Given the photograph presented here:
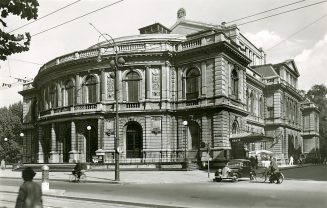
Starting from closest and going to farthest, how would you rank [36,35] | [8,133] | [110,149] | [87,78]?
[36,35] < [110,149] < [87,78] < [8,133]

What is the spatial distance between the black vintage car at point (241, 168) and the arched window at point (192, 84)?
41.8 feet

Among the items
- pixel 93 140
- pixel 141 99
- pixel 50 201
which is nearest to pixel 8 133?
pixel 93 140

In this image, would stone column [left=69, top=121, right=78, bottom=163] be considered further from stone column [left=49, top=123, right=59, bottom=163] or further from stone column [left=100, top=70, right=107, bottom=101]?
stone column [left=100, top=70, right=107, bottom=101]

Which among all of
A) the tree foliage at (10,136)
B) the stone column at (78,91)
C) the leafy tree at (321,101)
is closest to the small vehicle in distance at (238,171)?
the stone column at (78,91)

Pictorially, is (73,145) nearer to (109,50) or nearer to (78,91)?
(78,91)

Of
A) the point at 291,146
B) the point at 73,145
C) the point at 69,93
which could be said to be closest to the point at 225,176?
the point at 73,145

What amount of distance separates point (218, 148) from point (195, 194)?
1927 cm

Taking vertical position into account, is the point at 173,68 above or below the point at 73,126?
above

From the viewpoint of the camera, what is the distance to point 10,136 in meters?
67.8

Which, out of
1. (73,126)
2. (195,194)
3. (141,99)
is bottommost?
(195,194)

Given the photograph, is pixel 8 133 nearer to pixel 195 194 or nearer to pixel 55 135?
pixel 55 135

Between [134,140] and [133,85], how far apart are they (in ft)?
17.9

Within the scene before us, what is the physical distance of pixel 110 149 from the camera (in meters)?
40.2

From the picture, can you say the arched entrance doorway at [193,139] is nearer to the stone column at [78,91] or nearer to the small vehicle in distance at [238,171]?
the small vehicle in distance at [238,171]
